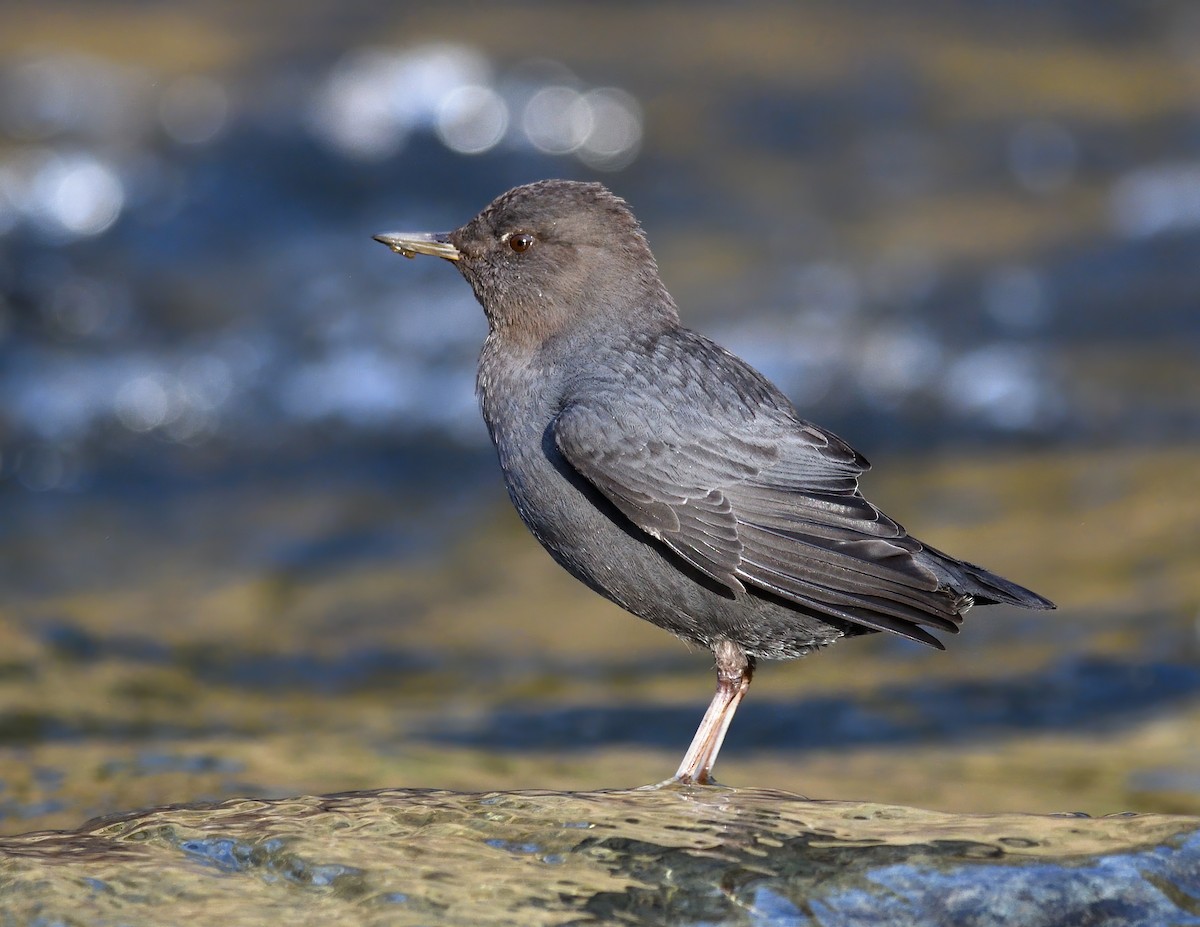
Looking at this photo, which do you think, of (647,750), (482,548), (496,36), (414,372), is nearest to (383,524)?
(482,548)

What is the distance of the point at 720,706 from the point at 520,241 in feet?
4.86

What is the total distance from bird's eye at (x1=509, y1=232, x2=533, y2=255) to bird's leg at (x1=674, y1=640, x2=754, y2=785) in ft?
4.27

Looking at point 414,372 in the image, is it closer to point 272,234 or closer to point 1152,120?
point 272,234

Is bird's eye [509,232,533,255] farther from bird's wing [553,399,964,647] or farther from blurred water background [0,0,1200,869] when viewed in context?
blurred water background [0,0,1200,869]

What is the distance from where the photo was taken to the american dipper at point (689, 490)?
164 inches

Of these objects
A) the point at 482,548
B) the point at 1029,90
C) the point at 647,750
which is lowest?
the point at 647,750

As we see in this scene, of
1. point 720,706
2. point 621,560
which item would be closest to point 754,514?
point 621,560

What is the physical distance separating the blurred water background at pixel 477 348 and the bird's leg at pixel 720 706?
82cm

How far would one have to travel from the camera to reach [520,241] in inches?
189

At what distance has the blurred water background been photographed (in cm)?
621

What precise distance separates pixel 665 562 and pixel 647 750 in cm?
191

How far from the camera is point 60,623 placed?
7.32 meters

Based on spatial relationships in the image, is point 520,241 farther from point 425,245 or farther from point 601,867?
point 601,867

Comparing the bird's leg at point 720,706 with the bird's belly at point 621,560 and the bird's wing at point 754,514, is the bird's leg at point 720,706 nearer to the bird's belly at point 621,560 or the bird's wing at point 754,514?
the bird's belly at point 621,560
